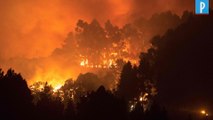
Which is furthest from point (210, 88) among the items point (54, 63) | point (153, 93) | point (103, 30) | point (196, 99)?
point (54, 63)

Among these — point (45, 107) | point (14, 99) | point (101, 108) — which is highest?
point (101, 108)

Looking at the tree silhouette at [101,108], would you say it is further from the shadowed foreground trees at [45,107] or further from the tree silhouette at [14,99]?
the tree silhouette at [14,99]

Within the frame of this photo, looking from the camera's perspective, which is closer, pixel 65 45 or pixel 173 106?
pixel 173 106

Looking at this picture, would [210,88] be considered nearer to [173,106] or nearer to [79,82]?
[173,106]

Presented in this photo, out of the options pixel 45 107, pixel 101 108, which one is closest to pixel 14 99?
pixel 45 107

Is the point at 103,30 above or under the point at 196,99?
above

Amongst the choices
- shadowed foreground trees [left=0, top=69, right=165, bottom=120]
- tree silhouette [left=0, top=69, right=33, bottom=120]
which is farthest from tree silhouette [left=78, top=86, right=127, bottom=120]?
tree silhouette [left=0, top=69, right=33, bottom=120]

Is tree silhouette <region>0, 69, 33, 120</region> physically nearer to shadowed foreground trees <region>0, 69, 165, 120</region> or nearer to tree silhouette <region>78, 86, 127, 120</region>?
shadowed foreground trees <region>0, 69, 165, 120</region>

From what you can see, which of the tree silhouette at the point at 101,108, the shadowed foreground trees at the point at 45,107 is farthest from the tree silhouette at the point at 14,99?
the tree silhouette at the point at 101,108

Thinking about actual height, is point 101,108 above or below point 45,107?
above

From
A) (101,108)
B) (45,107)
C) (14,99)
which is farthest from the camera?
(45,107)

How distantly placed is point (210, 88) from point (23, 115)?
97.3ft

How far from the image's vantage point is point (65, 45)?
120188 millimetres

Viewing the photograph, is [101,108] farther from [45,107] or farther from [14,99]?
[14,99]
